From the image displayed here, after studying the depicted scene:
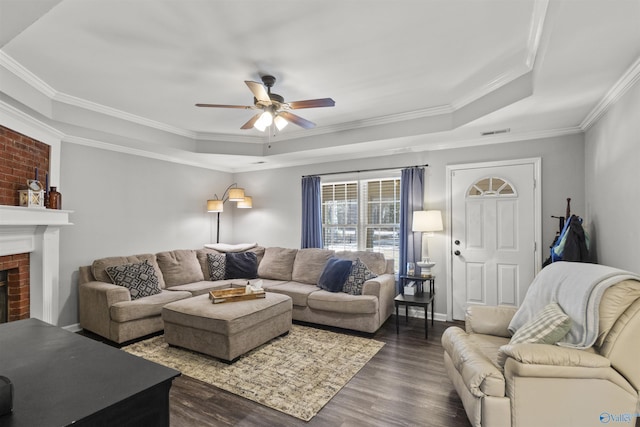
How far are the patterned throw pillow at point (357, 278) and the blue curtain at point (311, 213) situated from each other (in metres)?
1.15

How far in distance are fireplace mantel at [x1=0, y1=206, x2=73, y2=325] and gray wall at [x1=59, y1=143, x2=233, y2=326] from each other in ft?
0.86

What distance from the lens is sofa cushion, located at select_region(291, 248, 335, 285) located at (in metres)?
4.83

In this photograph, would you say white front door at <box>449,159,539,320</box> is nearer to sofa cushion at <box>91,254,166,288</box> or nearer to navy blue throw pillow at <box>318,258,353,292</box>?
navy blue throw pillow at <box>318,258,353,292</box>

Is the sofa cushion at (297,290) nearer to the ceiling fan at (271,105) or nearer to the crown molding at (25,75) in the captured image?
the ceiling fan at (271,105)

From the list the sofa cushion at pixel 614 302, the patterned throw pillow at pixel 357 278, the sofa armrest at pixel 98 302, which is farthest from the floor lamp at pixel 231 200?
the sofa cushion at pixel 614 302

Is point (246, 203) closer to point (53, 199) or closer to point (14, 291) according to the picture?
point (53, 199)

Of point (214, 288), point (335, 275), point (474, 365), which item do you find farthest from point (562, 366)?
point (214, 288)

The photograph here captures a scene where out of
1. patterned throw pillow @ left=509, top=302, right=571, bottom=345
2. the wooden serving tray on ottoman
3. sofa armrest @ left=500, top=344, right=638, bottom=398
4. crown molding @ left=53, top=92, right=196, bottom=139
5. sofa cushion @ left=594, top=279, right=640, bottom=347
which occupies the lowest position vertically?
the wooden serving tray on ottoman

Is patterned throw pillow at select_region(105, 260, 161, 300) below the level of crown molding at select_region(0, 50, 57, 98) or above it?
below

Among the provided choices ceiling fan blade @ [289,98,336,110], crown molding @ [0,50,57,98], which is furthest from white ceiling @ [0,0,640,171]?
ceiling fan blade @ [289,98,336,110]

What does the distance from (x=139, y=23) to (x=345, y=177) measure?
3501 millimetres

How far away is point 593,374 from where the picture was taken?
178cm

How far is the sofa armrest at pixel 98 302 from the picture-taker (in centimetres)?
359

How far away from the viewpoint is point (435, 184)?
4512 mm
